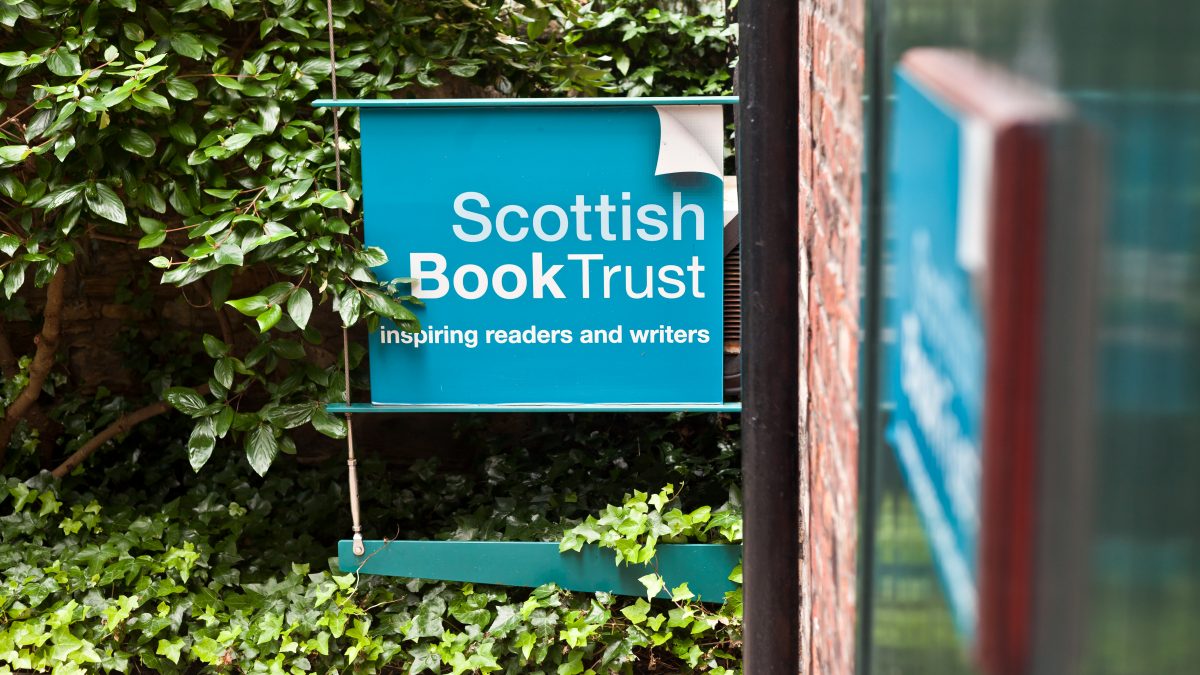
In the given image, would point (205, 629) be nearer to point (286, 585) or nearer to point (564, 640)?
point (286, 585)

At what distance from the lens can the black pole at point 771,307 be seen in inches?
95.4

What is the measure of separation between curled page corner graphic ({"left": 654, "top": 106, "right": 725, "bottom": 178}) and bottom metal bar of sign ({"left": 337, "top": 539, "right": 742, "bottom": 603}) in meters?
1.08

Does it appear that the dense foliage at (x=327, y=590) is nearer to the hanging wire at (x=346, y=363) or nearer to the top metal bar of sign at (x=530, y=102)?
the hanging wire at (x=346, y=363)

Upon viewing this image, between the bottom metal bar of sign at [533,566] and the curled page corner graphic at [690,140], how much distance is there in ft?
3.54

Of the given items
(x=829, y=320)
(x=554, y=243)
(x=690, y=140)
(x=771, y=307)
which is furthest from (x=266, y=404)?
(x=829, y=320)

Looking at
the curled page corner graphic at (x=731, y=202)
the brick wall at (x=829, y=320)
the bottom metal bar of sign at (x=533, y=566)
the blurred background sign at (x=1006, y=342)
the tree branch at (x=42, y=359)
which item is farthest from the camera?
the tree branch at (x=42, y=359)

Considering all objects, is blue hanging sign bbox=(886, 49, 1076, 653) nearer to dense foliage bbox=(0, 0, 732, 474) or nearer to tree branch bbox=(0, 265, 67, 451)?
dense foliage bbox=(0, 0, 732, 474)

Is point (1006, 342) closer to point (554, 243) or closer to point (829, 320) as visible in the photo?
point (829, 320)

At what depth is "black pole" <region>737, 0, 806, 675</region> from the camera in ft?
7.95

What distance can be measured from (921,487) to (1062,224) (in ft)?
1.37

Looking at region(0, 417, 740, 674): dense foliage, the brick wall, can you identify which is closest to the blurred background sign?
the brick wall

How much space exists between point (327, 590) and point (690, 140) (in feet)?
5.39

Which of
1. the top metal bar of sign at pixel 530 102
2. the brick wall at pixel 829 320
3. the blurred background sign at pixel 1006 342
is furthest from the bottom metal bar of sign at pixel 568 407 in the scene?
the blurred background sign at pixel 1006 342

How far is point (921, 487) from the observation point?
3.52 ft
